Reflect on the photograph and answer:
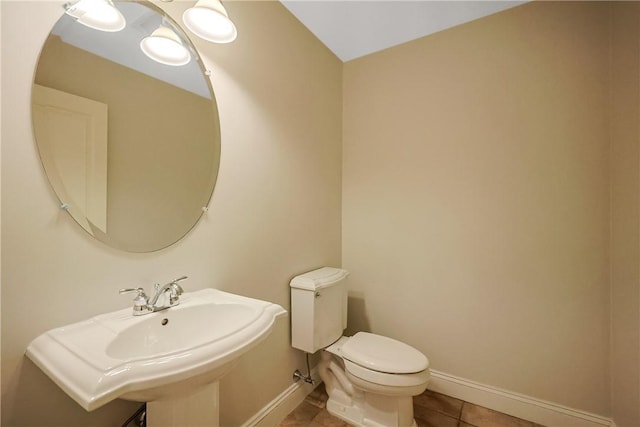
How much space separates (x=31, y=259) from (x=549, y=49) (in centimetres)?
250

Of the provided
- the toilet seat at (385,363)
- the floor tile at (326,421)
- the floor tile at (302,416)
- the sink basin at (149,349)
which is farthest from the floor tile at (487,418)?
the sink basin at (149,349)

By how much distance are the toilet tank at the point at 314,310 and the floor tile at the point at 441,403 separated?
686 mm

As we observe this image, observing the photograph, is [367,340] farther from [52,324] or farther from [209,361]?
[52,324]

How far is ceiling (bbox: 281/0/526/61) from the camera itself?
1.59m

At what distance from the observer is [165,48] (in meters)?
1.03

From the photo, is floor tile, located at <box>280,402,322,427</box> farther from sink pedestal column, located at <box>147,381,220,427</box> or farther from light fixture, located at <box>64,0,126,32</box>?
light fixture, located at <box>64,0,126,32</box>

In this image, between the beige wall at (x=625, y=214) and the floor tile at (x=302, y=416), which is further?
the floor tile at (x=302, y=416)

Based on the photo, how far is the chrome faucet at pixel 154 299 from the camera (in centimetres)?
90

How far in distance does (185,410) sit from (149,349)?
215 mm

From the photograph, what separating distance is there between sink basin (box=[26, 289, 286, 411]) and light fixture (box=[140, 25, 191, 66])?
923 mm

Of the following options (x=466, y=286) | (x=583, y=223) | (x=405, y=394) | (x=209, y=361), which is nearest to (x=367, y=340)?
(x=405, y=394)

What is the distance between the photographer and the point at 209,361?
0.65m

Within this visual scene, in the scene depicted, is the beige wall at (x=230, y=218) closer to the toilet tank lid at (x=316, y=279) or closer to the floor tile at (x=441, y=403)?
the toilet tank lid at (x=316, y=279)

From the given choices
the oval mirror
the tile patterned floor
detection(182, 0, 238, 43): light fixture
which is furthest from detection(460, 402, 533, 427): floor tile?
detection(182, 0, 238, 43): light fixture
